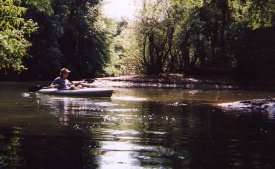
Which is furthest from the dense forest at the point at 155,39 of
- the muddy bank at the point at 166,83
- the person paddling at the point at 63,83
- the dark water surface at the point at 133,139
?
the dark water surface at the point at 133,139

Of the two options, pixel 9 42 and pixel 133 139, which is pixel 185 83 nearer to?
pixel 9 42

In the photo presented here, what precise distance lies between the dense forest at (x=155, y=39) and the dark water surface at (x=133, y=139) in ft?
76.0

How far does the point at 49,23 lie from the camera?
46531mm

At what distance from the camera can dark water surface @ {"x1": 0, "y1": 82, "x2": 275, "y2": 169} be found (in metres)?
7.82

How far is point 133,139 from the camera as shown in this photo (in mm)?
10414

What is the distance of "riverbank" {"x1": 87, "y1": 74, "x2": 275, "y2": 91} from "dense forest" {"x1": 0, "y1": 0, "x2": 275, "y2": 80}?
2.89 metres

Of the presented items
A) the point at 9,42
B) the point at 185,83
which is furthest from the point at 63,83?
the point at 185,83

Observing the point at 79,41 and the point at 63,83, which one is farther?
the point at 79,41

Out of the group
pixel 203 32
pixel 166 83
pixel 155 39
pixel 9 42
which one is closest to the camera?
pixel 9 42

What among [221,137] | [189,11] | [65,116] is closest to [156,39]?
[189,11]

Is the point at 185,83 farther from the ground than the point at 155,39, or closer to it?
closer to it

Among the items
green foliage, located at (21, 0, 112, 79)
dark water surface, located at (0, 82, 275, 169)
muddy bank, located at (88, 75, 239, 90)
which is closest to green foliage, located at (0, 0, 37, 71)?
dark water surface, located at (0, 82, 275, 169)

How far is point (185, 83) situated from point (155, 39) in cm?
1180

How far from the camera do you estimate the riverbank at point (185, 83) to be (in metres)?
38.5
